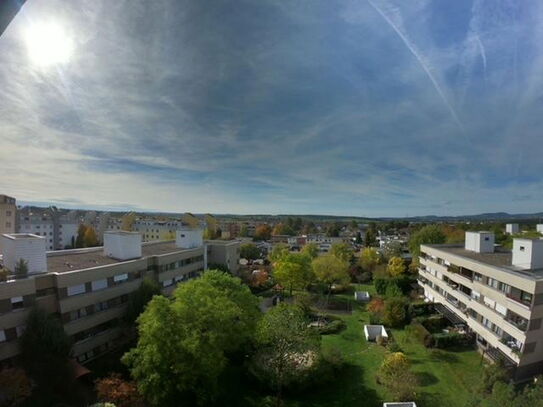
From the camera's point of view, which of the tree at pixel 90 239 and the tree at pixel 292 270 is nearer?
the tree at pixel 292 270

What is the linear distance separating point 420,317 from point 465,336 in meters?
4.65

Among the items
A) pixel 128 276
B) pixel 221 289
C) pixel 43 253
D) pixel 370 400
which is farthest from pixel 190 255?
pixel 370 400

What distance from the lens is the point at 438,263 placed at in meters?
39.2

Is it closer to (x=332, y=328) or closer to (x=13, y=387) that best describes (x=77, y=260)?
(x=13, y=387)

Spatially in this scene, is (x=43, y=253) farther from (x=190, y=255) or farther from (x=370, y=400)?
(x=370, y=400)

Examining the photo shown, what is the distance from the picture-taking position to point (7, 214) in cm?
5575

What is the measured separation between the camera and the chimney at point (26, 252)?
23.9m

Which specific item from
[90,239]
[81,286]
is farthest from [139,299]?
[90,239]

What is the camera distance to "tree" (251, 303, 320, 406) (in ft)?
77.7

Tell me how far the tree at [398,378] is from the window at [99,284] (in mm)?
23255

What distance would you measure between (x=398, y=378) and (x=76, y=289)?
24534 millimetres

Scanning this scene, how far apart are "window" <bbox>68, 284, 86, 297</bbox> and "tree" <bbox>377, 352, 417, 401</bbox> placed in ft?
78.0

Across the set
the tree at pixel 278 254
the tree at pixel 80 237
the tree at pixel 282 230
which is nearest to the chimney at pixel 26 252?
the tree at pixel 278 254

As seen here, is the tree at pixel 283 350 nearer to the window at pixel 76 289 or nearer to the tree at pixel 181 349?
the tree at pixel 181 349
